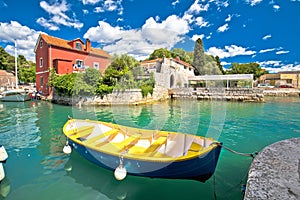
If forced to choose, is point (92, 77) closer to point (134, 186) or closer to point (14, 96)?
point (14, 96)

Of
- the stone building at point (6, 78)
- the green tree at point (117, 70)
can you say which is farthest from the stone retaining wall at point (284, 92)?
the stone building at point (6, 78)

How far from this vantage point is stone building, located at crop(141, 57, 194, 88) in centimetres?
2267

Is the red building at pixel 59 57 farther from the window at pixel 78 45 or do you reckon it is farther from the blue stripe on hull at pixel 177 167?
the blue stripe on hull at pixel 177 167

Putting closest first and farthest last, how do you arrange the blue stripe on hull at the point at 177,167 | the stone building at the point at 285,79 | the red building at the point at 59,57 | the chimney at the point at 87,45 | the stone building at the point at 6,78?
the blue stripe on hull at the point at 177,167 → the red building at the point at 59,57 → the chimney at the point at 87,45 → the stone building at the point at 6,78 → the stone building at the point at 285,79

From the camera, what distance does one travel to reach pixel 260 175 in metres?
1.91

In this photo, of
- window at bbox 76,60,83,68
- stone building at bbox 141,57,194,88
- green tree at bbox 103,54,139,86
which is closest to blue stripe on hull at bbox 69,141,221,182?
green tree at bbox 103,54,139,86

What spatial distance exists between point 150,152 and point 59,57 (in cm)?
2133

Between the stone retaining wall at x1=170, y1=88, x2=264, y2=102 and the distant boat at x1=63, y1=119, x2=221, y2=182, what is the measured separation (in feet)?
62.5

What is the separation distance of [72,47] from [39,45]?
13.5 feet

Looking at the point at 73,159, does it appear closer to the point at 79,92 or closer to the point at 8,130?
the point at 8,130

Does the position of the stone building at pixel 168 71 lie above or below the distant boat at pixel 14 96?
above

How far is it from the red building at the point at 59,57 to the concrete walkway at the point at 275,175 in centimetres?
1809

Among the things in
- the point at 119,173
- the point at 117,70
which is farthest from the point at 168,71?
the point at 119,173

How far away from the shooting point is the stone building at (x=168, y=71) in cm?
2267
